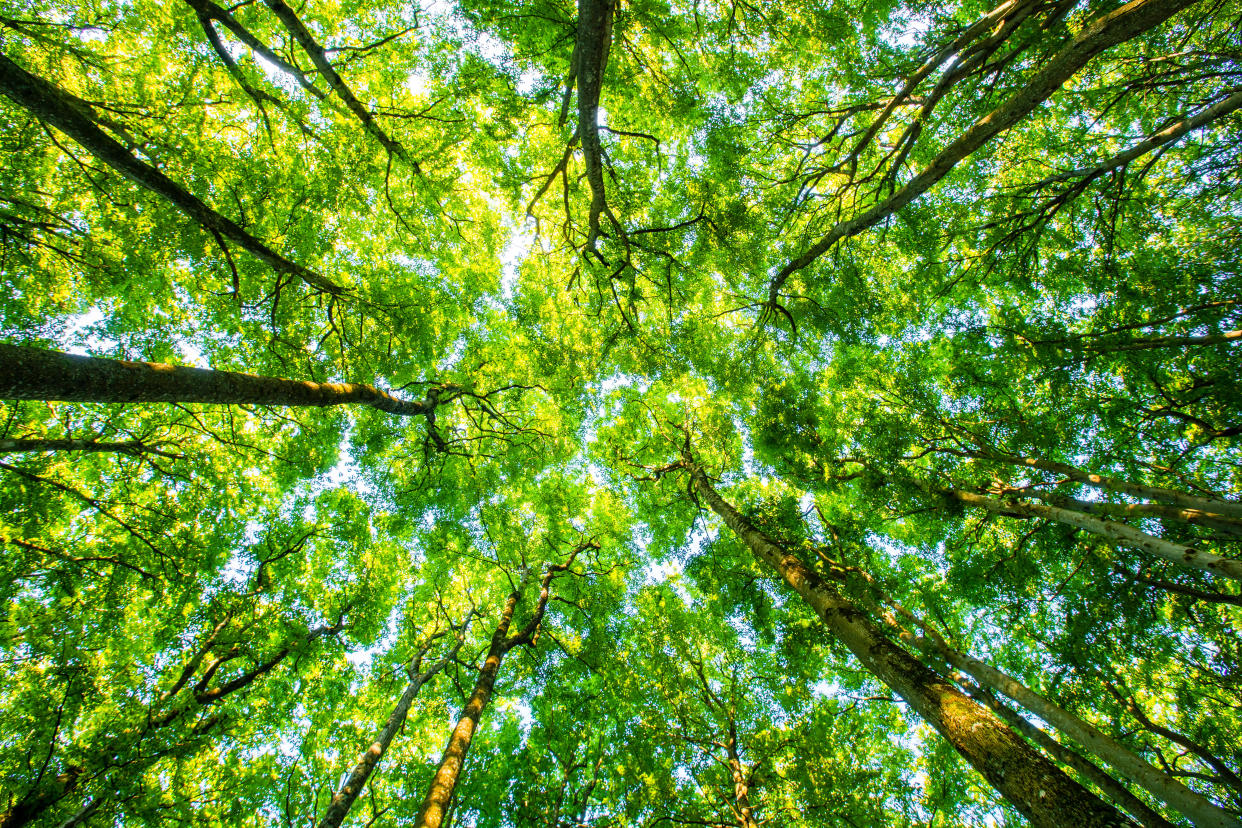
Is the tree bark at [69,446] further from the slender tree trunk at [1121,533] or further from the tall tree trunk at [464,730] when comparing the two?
the slender tree trunk at [1121,533]

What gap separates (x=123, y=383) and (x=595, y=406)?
9443 mm

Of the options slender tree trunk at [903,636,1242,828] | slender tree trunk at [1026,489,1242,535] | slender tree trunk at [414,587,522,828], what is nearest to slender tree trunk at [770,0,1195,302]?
slender tree trunk at [1026,489,1242,535]

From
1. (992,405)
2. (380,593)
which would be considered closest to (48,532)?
(380,593)

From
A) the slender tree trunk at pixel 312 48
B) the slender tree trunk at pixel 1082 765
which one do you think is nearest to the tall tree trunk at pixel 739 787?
the slender tree trunk at pixel 1082 765

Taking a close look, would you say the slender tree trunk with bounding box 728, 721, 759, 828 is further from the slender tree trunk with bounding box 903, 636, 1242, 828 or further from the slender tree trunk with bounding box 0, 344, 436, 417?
the slender tree trunk with bounding box 0, 344, 436, 417

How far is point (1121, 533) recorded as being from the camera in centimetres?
516

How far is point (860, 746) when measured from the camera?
381 inches

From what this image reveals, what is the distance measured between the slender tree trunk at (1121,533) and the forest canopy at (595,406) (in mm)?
45

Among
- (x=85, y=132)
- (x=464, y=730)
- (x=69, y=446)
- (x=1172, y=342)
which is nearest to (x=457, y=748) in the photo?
(x=464, y=730)

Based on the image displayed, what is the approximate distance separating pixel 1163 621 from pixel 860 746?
621cm

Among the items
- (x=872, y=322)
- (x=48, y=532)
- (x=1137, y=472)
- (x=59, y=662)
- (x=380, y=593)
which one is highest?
(x=872, y=322)

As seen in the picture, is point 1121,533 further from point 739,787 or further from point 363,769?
point 363,769

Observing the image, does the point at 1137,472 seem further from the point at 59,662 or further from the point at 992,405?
the point at 59,662

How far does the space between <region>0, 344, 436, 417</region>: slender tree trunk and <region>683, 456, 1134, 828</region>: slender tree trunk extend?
6.64m
